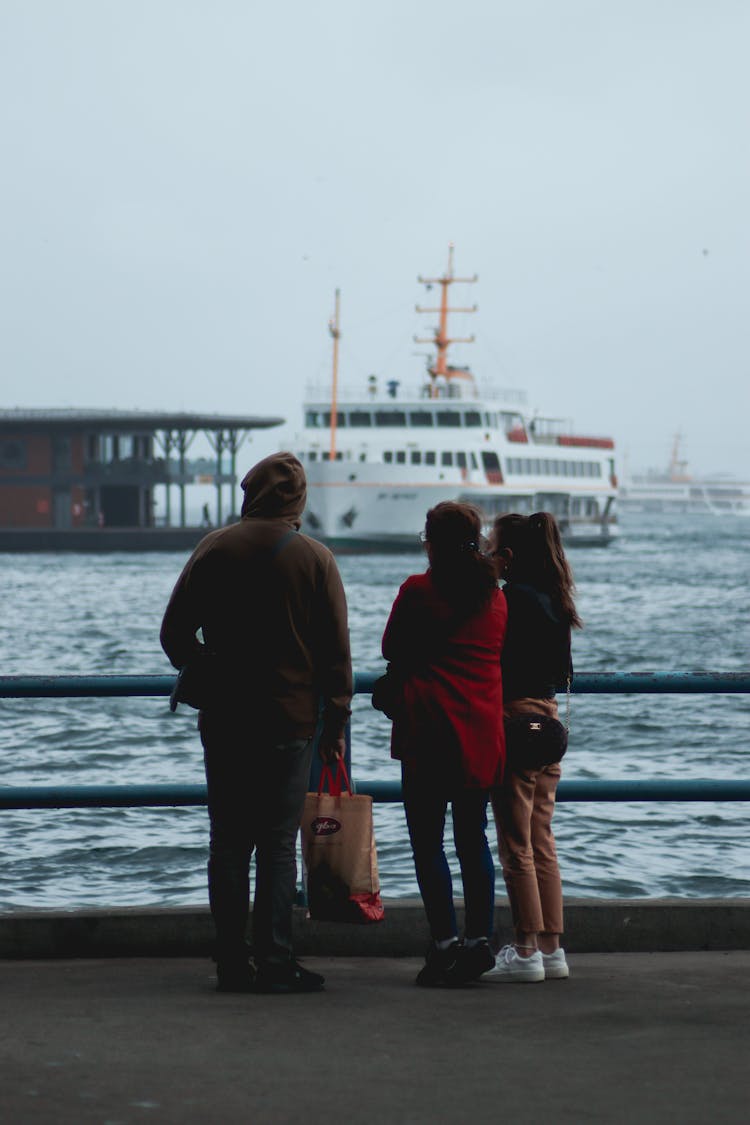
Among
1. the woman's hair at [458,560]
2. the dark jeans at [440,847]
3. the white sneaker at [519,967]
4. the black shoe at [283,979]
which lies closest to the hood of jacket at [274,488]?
the woman's hair at [458,560]

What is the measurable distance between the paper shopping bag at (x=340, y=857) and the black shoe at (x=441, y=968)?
27 cm

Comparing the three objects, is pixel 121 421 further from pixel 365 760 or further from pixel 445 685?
pixel 445 685

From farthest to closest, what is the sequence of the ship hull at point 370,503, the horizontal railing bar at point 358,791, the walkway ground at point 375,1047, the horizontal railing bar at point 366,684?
the ship hull at point 370,503, the horizontal railing bar at point 366,684, the horizontal railing bar at point 358,791, the walkway ground at point 375,1047

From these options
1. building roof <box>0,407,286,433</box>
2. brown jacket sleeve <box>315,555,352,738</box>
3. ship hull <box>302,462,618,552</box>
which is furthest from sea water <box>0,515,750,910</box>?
building roof <box>0,407,286,433</box>

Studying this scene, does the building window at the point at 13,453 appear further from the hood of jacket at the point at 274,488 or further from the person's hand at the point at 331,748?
the person's hand at the point at 331,748

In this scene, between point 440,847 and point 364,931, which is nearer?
point 440,847

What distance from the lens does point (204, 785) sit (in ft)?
17.4

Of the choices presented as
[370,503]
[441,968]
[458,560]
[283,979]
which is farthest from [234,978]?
[370,503]

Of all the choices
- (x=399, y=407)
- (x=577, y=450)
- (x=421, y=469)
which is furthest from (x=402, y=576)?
(x=577, y=450)

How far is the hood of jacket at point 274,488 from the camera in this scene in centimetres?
484

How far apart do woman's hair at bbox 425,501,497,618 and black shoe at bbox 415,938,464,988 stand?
992 mm

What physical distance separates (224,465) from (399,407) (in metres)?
17.4

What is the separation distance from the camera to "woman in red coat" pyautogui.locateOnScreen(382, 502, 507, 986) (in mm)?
4824

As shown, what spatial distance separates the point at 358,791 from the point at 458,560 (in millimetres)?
984
